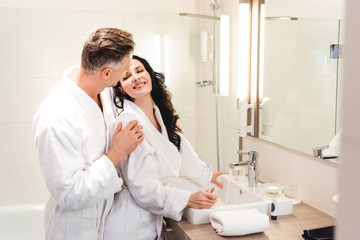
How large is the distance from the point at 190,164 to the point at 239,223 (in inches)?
23.1

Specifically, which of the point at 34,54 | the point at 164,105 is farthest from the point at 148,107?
the point at 34,54

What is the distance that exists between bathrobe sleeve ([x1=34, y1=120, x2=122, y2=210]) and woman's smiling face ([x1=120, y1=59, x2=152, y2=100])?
1.24 ft

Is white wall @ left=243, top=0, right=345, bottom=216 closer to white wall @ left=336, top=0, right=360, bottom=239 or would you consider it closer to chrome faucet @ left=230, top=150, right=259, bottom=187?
chrome faucet @ left=230, top=150, right=259, bottom=187

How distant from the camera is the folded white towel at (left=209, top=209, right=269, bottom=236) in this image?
1424mm

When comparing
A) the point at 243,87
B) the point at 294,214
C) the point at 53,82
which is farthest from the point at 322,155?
the point at 53,82

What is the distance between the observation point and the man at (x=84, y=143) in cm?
138

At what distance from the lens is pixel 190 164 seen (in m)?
1.98

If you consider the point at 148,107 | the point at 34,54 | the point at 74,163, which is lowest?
the point at 74,163

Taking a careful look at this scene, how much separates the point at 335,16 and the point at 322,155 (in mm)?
571

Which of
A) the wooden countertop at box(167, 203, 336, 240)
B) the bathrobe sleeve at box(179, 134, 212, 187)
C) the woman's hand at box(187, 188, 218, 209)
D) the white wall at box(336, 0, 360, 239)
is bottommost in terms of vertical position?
the wooden countertop at box(167, 203, 336, 240)

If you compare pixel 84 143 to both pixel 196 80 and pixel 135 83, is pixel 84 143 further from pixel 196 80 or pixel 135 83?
pixel 196 80

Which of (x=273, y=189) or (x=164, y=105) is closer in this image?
(x=273, y=189)

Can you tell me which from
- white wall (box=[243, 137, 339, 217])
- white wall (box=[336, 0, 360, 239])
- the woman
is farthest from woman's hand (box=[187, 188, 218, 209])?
white wall (box=[336, 0, 360, 239])

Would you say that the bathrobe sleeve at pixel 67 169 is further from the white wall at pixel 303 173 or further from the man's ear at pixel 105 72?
the white wall at pixel 303 173
